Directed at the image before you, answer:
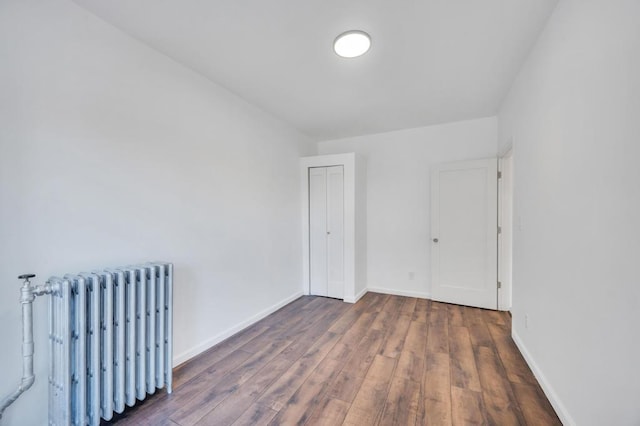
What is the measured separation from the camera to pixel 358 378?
2.02m

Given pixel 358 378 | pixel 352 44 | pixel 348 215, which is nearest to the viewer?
pixel 352 44

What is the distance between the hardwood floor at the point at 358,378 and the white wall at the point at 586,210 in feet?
1.09

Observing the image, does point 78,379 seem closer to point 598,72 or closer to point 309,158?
point 598,72

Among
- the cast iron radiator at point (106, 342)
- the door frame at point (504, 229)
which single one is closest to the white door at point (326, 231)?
the door frame at point (504, 229)

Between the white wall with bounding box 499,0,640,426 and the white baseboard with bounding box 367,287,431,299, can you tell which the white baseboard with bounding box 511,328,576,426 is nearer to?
the white wall with bounding box 499,0,640,426

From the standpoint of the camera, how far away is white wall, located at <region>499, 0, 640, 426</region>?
1021mm

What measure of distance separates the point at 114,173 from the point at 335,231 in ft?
9.05

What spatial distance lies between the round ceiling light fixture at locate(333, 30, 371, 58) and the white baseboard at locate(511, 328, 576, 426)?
270 centimetres

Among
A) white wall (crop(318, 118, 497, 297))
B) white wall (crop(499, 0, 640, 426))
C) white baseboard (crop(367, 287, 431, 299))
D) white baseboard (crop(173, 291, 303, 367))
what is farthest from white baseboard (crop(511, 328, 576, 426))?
white baseboard (crop(173, 291, 303, 367))

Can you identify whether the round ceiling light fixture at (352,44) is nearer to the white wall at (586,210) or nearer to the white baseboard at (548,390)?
the white wall at (586,210)

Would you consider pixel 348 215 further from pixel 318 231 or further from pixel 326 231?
pixel 318 231

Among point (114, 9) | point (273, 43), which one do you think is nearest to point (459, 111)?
point (273, 43)

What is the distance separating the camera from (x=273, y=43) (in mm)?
1943

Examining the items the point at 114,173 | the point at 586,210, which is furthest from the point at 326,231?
the point at 586,210
